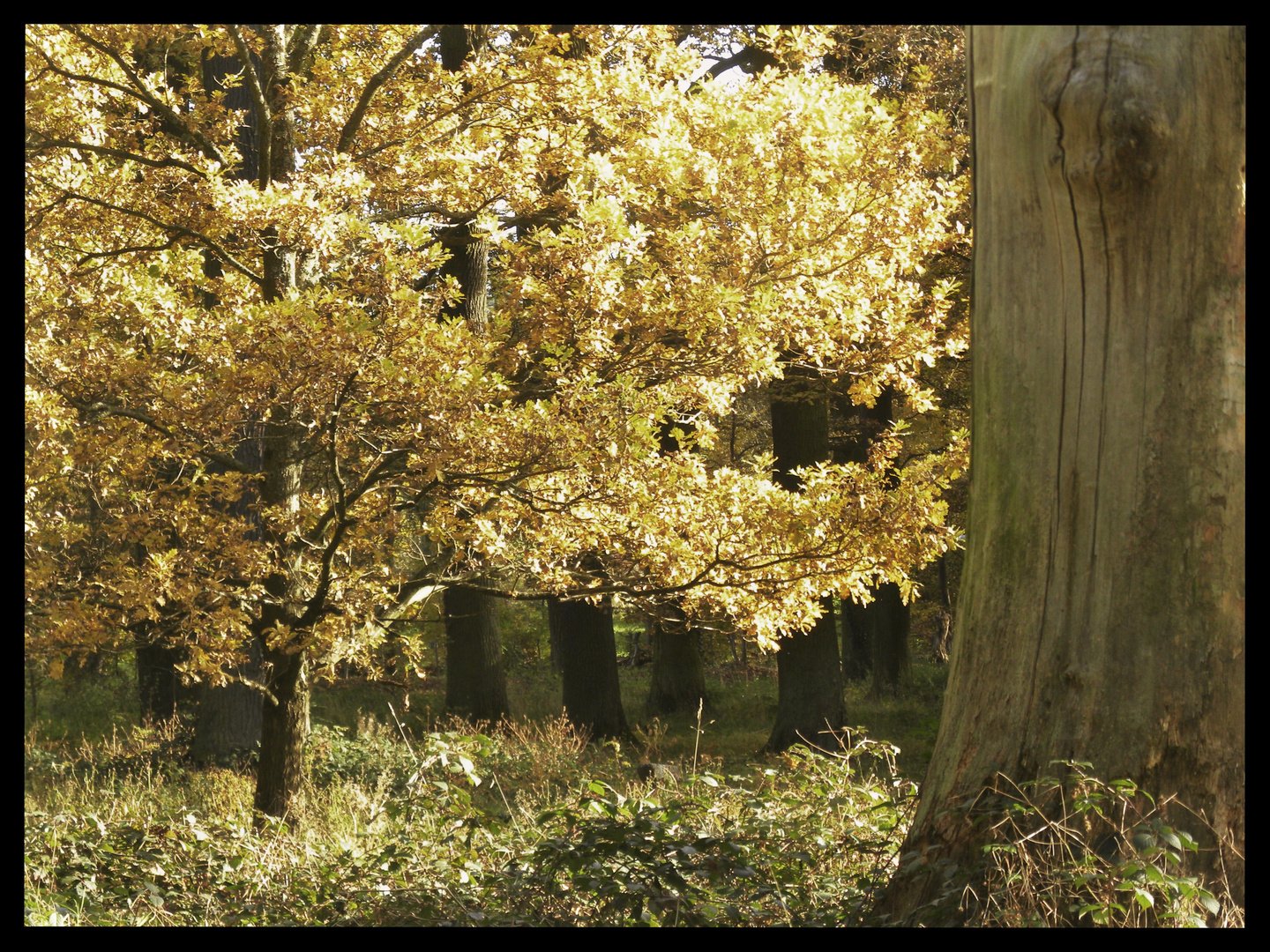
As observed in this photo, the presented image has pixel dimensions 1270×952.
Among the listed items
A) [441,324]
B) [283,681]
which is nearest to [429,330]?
[441,324]

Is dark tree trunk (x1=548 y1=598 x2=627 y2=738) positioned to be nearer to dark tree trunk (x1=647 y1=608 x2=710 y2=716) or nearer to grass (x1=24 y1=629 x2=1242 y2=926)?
dark tree trunk (x1=647 y1=608 x2=710 y2=716)

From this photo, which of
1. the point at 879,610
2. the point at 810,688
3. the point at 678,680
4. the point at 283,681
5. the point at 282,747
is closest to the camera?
the point at 283,681

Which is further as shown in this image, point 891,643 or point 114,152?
point 891,643

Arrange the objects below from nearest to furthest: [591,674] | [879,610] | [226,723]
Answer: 1. [226,723]
2. [591,674]
3. [879,610]

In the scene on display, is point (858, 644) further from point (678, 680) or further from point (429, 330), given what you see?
point (429, 330)

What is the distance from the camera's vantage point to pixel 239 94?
11.3 meters

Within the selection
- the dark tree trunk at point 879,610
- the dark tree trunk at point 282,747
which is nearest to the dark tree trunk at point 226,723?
the dark tree trunk at point 282,747

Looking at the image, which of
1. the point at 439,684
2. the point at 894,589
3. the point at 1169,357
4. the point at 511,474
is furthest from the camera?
the point at 439,684

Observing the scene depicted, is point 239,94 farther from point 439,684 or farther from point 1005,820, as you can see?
point 439,684

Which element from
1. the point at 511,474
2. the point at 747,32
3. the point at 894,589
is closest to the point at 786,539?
the point at 511,474

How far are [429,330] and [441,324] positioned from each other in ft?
1.31

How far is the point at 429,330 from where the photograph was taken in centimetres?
510

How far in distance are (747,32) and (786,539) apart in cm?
848

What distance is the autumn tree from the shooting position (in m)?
5.33
